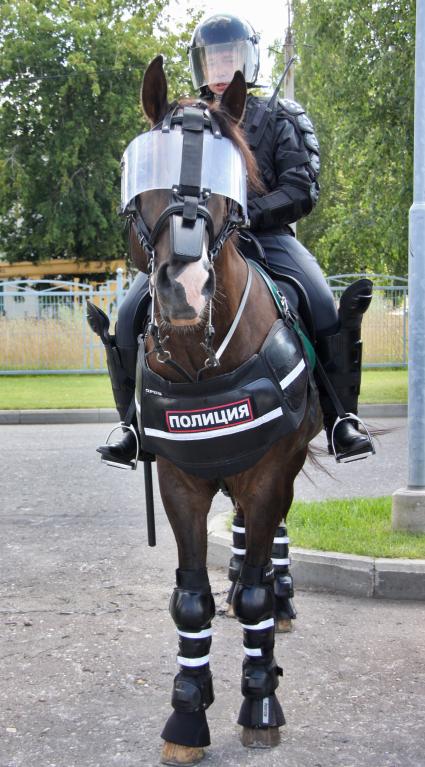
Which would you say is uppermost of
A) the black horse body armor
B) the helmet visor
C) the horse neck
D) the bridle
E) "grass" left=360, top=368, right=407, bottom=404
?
the helmet visor

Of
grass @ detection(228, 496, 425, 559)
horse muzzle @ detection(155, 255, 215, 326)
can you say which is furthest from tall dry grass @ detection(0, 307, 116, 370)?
horse muzzle @ detection(155, 255, 215, 326)

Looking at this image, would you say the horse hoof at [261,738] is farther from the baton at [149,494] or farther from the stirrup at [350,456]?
the stirrup at [350,456]

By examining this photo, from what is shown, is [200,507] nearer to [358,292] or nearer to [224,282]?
[224,282]

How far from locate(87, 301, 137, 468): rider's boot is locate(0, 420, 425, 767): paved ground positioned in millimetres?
940

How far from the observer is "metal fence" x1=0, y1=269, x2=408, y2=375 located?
63.5 feet

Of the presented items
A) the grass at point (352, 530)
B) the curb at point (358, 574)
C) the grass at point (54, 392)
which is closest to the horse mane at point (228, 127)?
the curb at point (358, 574)

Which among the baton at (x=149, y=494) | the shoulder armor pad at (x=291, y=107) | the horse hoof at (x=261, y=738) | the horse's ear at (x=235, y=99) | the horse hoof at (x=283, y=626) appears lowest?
the horse hoof at (x=283, y=626)

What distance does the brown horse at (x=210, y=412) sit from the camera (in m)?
2.84

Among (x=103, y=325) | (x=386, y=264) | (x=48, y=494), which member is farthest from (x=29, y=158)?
(x=103, y=325)

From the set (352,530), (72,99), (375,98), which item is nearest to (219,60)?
(352,530)

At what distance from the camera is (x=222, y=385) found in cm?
320

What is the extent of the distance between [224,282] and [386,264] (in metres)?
14.7

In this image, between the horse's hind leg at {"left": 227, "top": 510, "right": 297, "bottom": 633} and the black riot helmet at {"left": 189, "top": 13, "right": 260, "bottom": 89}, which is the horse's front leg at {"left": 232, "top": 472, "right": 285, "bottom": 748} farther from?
the black riot helmet at {"left": 189, "top": 13, "right": 260, "bottom": 89}

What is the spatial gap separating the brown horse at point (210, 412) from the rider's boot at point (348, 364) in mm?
641
